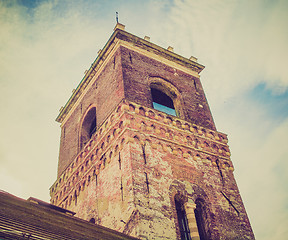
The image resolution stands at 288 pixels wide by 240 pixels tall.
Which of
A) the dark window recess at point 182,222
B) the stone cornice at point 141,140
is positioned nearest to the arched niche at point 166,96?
the stone cornice at point 141,140

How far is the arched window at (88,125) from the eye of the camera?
52.5 feet

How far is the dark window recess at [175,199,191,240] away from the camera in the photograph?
10.3m

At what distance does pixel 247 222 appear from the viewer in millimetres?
11758

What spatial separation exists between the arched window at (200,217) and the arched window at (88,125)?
7.03 metres

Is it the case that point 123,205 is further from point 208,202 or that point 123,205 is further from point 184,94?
point 184,94

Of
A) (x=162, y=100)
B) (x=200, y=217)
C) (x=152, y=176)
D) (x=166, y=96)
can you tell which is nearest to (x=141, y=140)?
(x=152, y=176)

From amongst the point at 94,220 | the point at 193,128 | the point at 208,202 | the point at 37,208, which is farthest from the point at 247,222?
the point at 37,208

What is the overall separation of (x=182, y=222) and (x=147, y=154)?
2592 millimetres

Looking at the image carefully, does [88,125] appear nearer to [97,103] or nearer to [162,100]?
[97,103]

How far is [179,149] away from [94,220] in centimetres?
419

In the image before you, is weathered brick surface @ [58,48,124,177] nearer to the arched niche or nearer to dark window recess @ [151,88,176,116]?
the arched niche

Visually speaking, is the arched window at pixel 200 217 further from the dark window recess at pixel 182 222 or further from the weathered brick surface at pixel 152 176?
the dark window recess at pixel 182 222

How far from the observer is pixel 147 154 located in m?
11.3

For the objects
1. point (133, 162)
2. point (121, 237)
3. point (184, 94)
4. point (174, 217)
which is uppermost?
point (184, 94)
